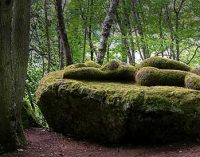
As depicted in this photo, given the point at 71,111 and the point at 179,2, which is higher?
the point at 179,2

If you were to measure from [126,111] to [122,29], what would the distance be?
15.0 meters

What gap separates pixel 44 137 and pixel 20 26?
10.2 feet

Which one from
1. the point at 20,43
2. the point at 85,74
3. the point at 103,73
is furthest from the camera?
the point at 103,73

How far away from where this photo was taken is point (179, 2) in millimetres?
23141

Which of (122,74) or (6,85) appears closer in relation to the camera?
(6,85)

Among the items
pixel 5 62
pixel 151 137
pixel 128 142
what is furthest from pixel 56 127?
pixel 5 62

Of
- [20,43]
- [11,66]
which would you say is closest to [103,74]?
[20,43]

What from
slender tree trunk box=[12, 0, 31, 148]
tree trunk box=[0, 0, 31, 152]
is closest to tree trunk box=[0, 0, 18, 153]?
tree trunk box=[0, 0, 31, 152]

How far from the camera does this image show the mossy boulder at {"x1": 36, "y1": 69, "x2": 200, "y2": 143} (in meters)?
8.10

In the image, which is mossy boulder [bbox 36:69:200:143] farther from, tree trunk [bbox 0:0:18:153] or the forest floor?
tree trunk [bbox 0:0:18:153]

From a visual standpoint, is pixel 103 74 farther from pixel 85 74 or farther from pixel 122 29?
pixel 122 29

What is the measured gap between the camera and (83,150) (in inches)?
352

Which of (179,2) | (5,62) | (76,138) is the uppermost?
(179,2)

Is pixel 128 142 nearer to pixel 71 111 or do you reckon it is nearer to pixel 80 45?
pixel 71 111
